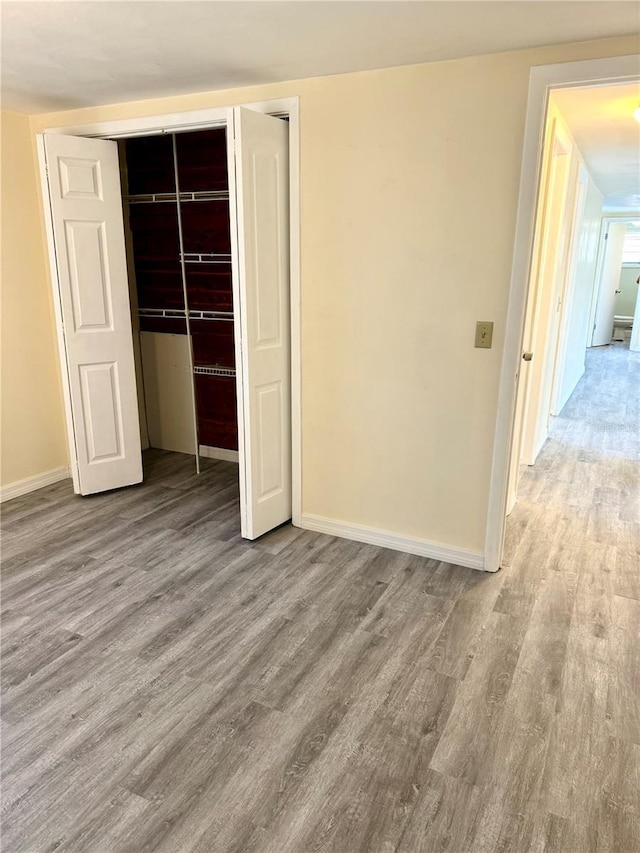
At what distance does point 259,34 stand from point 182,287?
7.35 feet

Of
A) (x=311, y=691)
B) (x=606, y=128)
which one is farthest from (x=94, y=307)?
(x=606, y=128)

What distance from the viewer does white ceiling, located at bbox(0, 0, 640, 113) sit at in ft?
6.30

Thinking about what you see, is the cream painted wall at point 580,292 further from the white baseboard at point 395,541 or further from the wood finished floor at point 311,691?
the white baseboard at point 395,541

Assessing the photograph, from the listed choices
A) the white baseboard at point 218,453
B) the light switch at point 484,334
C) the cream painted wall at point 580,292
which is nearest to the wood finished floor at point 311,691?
the white baseboard at point 218,453

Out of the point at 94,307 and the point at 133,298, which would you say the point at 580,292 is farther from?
the point at 94,307

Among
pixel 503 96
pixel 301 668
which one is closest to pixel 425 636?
pixel 301 668

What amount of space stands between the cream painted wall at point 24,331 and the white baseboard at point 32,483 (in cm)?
3

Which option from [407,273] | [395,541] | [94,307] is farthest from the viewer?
[94,307]

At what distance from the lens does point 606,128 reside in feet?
12.2

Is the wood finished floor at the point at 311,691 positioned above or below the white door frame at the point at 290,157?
below

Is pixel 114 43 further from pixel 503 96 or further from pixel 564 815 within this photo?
pixel 564 815

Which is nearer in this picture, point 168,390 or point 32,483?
point 32,483

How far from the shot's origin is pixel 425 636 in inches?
95.3

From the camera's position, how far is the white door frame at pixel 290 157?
2900 mm
